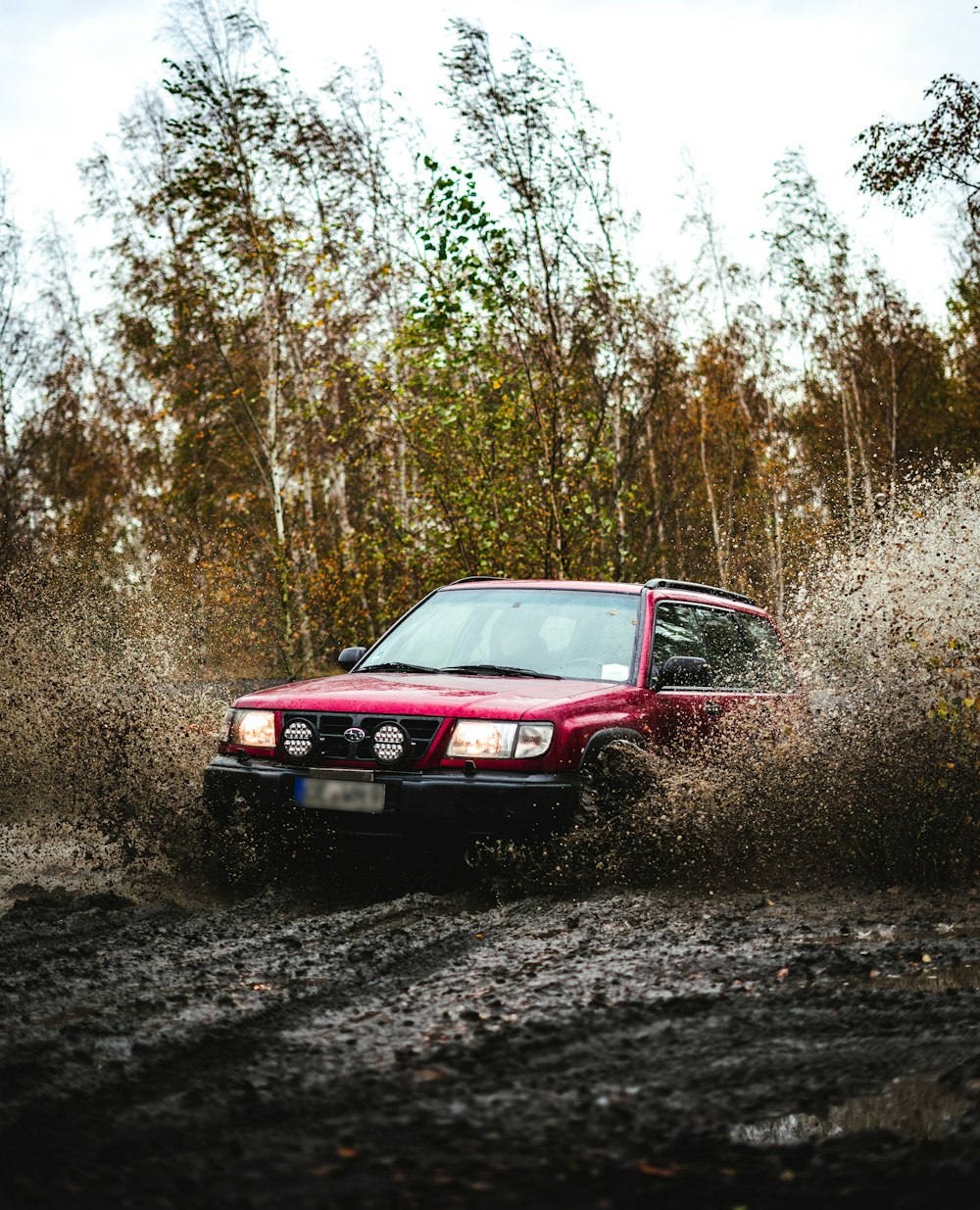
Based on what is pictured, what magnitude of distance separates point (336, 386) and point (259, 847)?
25.0 metres

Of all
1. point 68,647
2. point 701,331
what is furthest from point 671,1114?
point 701,331

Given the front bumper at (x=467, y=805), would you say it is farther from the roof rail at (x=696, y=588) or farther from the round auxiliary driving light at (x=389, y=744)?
the roof rail at (x=696, y=588)

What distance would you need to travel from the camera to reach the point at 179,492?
104 feet

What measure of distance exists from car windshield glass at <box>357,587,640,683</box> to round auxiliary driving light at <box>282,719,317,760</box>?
101cm

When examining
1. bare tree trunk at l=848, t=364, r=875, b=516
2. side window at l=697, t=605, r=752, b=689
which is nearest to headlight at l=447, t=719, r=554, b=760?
side window at l=697, t=605, r=752, b=689

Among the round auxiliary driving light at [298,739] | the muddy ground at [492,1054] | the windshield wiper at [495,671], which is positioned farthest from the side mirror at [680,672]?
the round auxiliary driving light at [298,739]

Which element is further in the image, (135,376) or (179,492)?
(135,376)

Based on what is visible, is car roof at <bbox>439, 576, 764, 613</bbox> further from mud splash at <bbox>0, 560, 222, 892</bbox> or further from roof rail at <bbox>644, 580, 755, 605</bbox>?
mud splash at <bbox>0, 560, 222, 892</bbox>

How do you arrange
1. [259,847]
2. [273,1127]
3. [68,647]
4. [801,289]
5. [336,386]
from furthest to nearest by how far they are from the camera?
[801,289]
[336,386]
[68,647]
[259,847]
[273,1127]

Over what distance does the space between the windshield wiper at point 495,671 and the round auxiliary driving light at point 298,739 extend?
1.00m

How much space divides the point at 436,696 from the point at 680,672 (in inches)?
53.8

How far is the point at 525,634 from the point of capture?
7145 mm

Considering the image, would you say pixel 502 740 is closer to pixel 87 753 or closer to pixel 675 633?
pixel 675 633

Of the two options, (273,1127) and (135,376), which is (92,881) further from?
(135,376)
